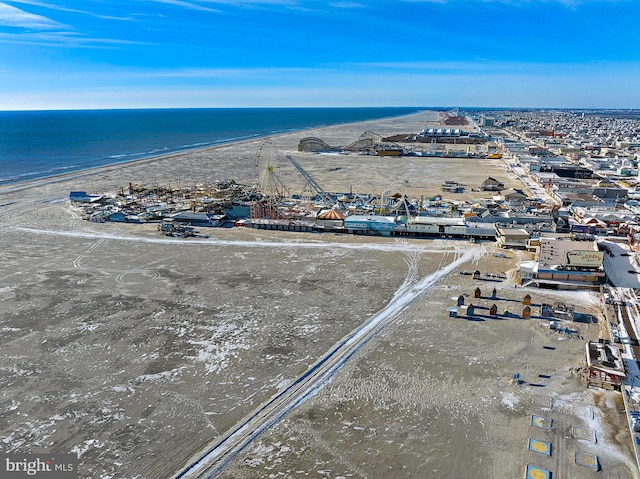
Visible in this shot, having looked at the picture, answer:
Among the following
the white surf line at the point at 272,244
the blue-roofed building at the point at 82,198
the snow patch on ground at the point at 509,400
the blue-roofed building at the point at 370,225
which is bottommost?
the snow patch on ground at the point at 509,400

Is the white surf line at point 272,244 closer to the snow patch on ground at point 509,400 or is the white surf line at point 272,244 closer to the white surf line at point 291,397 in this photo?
the white surf line at point 291,397

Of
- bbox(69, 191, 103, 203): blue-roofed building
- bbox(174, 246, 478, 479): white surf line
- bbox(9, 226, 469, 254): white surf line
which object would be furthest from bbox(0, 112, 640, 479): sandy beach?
bbox(69, 191, 103, 203): blue-roofed building

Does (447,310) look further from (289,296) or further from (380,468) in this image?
(380,468)

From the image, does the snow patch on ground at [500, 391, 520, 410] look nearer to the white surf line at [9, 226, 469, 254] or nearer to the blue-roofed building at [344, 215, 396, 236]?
the white surf line at [9, 226, 469, 254]

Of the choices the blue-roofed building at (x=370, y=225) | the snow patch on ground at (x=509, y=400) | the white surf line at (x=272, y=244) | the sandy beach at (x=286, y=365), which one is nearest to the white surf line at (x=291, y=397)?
the sandy beach at (x=286, y=365)

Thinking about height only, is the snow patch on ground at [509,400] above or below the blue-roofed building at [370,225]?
below

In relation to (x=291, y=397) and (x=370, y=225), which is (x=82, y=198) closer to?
(x=370, y=225)
